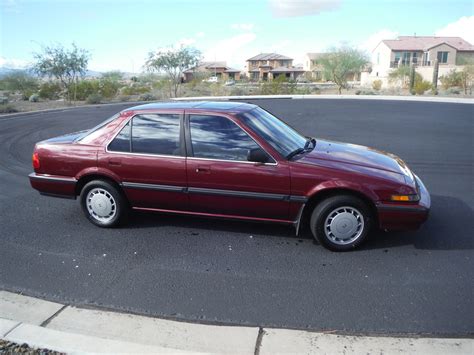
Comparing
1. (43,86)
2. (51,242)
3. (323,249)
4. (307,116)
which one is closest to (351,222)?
(323,249)

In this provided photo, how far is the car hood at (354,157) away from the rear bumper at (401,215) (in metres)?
0.43

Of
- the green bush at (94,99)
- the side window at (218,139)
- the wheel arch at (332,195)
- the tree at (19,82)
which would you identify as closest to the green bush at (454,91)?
the green bush at (94,99)

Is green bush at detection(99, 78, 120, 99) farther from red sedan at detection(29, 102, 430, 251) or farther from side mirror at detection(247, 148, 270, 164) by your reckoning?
side mirror at detection(247, 148, 270, 164)

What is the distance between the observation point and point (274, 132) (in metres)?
4.79

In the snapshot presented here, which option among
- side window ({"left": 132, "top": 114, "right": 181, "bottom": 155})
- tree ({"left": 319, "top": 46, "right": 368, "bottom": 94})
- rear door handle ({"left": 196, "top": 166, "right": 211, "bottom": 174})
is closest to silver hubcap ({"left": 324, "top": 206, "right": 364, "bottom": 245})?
rear door handle ({"left": 196, "top": 166, "right": 211, "bottom": 174})

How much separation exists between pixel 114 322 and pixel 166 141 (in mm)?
2192

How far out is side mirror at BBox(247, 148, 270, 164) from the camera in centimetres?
429

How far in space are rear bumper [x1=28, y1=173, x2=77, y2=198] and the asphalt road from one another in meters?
0.41

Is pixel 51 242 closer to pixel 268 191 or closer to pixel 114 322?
pixel 114 322

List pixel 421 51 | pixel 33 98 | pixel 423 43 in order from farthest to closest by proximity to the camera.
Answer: pixel 423 43, pixel 421 51, pixel 33 98

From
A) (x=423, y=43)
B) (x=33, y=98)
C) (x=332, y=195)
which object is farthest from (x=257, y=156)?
(x=423, y=43)

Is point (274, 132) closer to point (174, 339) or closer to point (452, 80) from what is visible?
point (174, 339)

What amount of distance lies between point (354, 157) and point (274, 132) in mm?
965

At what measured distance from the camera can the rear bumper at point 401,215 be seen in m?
4.13
